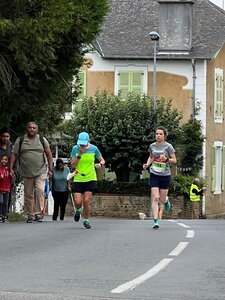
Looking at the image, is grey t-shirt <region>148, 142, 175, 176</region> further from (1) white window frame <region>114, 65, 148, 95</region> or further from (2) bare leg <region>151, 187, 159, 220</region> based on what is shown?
(1) white window frame <region>114, 65, 148, 95</region>

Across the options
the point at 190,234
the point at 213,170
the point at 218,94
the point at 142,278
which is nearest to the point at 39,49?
the point at 190,234

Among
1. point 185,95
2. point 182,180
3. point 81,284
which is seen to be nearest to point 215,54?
point 185,95

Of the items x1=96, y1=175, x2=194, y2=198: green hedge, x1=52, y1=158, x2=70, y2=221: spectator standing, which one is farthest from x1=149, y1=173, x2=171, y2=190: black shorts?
x1=96, y1=175, x2=194, y2=198: green hedge

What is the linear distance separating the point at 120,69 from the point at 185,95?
311cm

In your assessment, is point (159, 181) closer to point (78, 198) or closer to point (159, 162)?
point (159, 162)

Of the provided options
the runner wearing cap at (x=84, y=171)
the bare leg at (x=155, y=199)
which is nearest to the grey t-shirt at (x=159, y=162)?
the bare leg at (x=155, y=199)

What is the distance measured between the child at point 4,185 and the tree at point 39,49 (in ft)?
5.33

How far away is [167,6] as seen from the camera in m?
46.3

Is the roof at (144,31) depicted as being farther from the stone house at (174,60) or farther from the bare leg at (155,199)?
the bare leg at (155,199)

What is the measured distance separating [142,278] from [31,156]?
9852 millimetres

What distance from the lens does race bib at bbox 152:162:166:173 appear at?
18.7 meters

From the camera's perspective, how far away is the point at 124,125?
43.0m

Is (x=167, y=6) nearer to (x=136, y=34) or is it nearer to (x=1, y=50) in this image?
(x=136, y=34)

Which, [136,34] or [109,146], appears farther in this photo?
[136,34]
